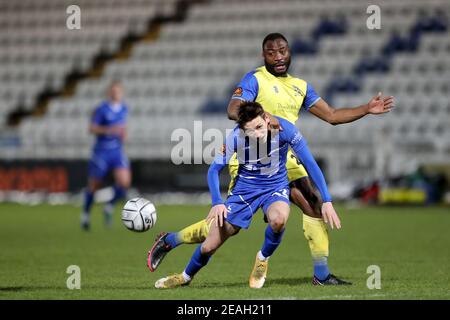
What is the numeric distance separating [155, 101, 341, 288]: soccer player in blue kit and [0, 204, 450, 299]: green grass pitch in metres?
0.34

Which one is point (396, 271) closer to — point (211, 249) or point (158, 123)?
point (211, 249)

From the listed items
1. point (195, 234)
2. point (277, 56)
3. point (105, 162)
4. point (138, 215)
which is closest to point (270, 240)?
point (195, 234)

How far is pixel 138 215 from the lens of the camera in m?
8.33

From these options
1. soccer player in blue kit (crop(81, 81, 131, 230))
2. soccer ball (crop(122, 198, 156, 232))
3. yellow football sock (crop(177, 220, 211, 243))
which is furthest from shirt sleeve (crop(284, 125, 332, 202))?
soccer player in blue kit (crop(81, 81, 131, 230))

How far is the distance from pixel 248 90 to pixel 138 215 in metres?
1.45

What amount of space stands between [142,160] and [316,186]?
48.4ft

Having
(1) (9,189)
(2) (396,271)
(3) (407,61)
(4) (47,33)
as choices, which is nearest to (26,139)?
(1) (9,189)

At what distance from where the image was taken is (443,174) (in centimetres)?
2038

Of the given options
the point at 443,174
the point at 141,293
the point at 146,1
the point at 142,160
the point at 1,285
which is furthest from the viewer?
the point at 146,1

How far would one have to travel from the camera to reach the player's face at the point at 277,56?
809cm

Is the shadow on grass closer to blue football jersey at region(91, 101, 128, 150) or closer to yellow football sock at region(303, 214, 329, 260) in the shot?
yellow football sock at region(303, 214, 329, 260)

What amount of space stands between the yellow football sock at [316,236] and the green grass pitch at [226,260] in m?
0.33

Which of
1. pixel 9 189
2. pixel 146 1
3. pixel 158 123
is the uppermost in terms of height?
pixel 146 1

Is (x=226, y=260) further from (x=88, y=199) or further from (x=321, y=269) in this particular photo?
(x=88, y=199)
